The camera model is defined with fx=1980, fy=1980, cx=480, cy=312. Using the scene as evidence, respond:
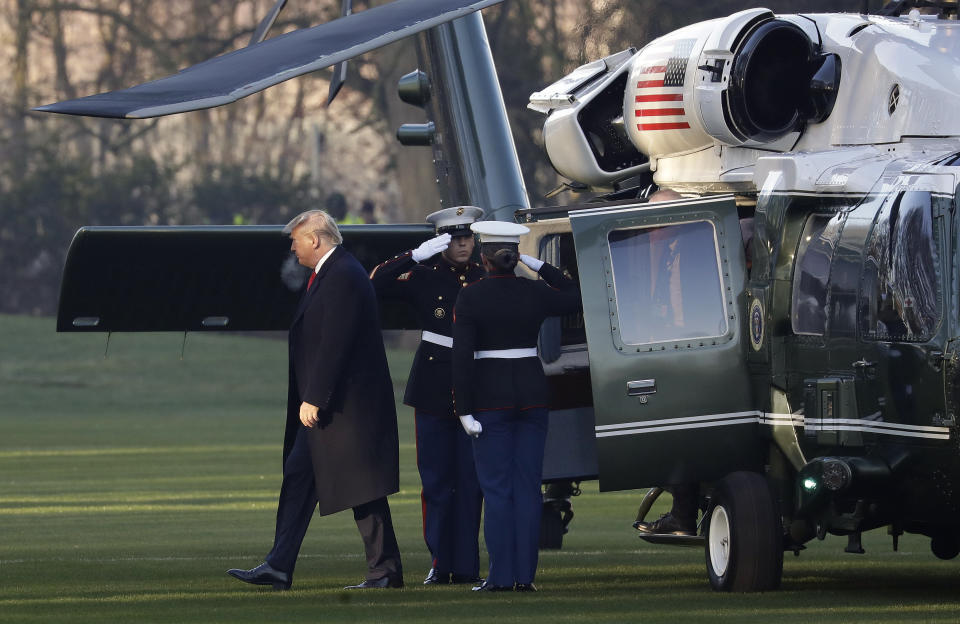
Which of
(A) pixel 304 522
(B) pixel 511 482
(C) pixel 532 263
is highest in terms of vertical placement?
(C) pixel 532 263

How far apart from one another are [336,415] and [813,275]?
8.64 feet

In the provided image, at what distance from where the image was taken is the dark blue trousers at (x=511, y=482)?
1047 cm

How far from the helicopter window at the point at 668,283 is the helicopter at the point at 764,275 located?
12 mm

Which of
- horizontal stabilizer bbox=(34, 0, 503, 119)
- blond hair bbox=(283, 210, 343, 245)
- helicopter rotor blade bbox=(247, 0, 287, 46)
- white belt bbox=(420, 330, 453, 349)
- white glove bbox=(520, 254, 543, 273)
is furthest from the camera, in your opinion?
helicopter rotor blade bbox=(247, 0, 287, 46)

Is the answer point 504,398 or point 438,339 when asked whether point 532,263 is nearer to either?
point 438,339

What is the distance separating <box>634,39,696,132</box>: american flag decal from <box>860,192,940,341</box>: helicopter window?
2.00 meters

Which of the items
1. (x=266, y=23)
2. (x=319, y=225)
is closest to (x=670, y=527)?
(x=319, y=225)

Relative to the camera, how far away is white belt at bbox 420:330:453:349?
444 inches

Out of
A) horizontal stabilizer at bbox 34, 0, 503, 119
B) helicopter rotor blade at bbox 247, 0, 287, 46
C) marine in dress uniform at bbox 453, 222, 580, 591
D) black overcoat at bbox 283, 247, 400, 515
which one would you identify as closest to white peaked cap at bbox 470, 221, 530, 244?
marine in dress uniform at bbox 453, 222, 580, 591

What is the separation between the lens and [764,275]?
1057 centimetres

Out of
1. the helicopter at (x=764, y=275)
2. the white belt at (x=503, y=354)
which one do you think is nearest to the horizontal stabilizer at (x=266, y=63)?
the helicopter at (x=764, y=275)

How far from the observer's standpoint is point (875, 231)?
9.78m

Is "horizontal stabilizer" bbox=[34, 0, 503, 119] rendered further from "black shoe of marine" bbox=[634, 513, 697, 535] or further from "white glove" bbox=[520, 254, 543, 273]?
"black shoe of marine" bbox=[634, 513, 697, 535]

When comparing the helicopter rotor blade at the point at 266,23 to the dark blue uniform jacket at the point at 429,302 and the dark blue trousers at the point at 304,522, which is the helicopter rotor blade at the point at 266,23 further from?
the dark blue trousers at the point at 304,522
